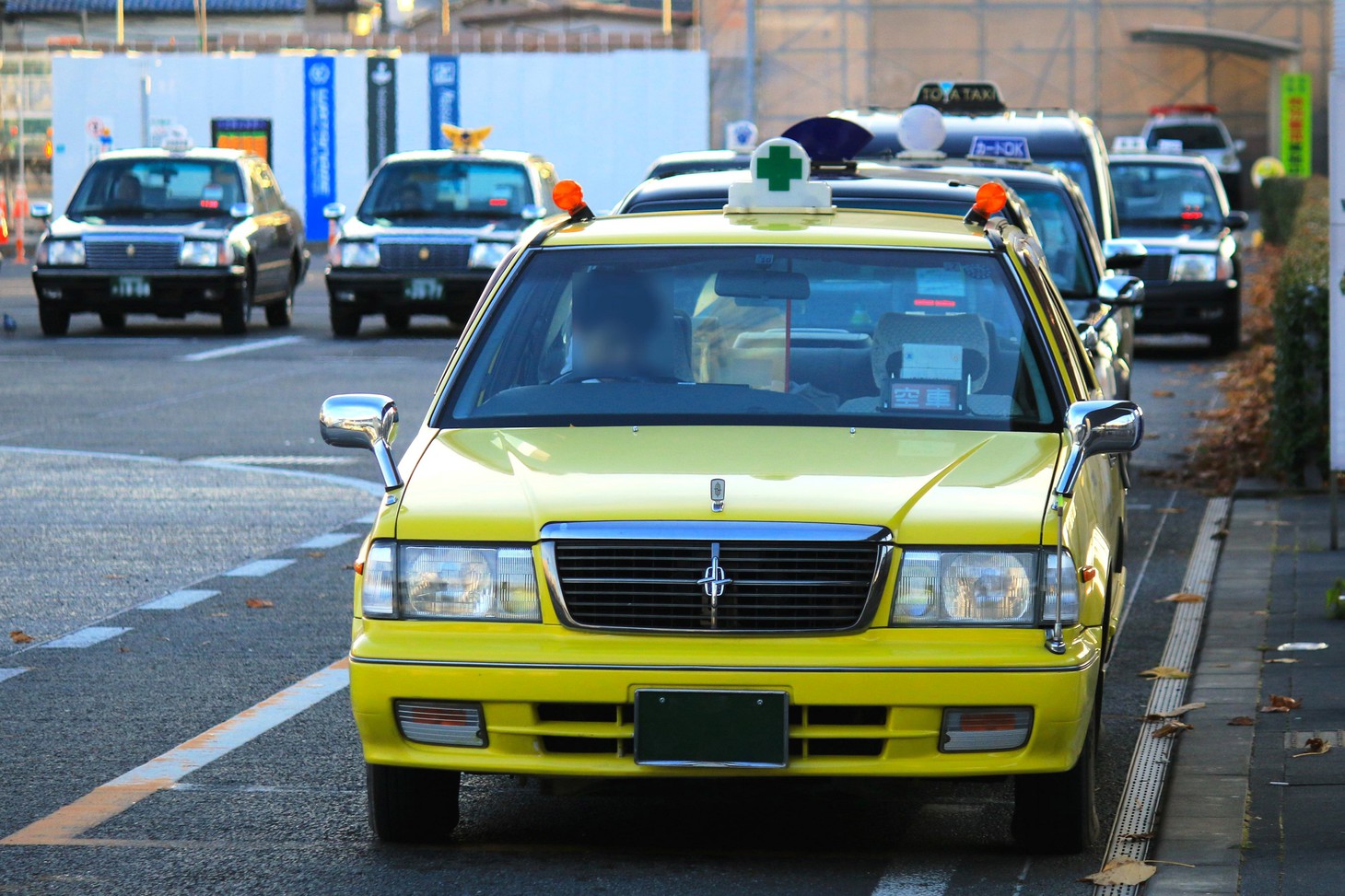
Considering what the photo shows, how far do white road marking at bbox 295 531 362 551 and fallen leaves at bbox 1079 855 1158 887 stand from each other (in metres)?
5.74

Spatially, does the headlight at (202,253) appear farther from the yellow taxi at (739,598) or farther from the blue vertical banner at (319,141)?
the blue vertical banner at (319,141)

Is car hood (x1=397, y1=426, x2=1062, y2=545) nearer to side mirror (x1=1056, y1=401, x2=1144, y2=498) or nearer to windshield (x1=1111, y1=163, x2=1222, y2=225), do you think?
side mirror (x1=1056, y1=401, x2=1144, y2=498)

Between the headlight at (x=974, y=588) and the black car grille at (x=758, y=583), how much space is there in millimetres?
92

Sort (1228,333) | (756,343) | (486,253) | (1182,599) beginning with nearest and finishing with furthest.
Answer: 1. (756,343)
2. (1182,599)
3. (1228,333)
4. (486,253)

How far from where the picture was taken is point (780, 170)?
6.62 m

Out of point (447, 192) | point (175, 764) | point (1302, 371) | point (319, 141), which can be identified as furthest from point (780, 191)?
point (319, 141)

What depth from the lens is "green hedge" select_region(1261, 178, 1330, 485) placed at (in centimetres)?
1127

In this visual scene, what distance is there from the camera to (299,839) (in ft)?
18.0

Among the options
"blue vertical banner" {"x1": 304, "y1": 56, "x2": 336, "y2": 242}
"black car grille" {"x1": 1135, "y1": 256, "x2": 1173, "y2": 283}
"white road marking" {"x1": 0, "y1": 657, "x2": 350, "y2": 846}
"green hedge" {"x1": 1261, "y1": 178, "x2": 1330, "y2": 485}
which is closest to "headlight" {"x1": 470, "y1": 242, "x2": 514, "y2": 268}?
"black car grille" {"x1": 1135, "y1": 256, "x2": 1173, "y2": 283}

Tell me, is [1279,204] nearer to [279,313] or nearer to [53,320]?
[279,313]

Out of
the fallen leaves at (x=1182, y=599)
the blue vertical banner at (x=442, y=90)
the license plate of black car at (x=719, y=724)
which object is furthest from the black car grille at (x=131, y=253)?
the blue vertical banner at (x=442, y=90)

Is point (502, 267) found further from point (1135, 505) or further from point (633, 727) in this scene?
point (1135, 505)

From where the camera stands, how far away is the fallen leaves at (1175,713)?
6.94m

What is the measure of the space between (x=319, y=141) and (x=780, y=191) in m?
41.5
